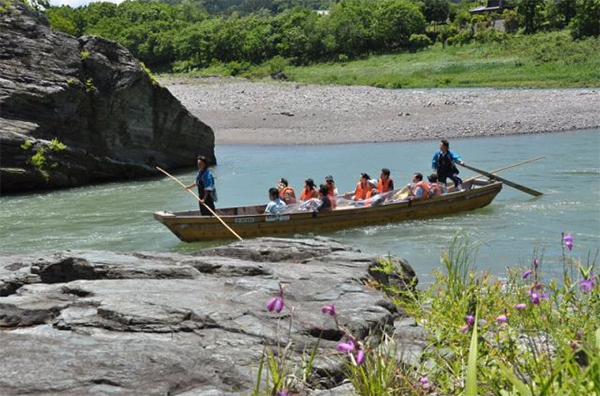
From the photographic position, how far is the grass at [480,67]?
56.2 m

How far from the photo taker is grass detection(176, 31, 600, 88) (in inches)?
2211

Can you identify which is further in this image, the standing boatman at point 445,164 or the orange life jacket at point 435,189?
the standing boatman at point 445,164

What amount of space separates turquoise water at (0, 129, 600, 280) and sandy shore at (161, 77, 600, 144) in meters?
1.72

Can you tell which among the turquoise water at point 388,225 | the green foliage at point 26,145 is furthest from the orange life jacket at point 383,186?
the green foliage at point 26,145

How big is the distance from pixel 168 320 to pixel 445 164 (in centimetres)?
1508

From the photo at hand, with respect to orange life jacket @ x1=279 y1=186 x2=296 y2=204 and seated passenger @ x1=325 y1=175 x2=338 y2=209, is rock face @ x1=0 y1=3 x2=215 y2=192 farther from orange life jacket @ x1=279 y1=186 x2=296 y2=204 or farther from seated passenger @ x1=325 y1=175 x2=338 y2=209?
seated passenger @ x1=325 y1=175 x2=338 y2=209

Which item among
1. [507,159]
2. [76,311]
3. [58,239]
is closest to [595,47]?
[507,159]

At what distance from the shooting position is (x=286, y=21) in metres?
99.1

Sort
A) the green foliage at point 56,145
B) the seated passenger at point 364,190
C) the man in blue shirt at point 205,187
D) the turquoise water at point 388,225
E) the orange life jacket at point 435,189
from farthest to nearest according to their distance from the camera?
the green foliage at point 56,145 < the seated passenger at point 364,190 < the orange life jacket at point 435,189 < the man in blue shirt at point 205,187 < the turquoise water at point 388,225

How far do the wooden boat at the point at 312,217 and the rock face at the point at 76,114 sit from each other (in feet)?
29.8

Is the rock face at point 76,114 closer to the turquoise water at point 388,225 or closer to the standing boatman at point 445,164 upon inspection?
the turquoise water at point 388,225

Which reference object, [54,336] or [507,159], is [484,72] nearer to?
[507,159]

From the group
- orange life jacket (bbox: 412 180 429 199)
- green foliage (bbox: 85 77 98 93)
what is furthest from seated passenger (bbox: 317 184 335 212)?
green foliage (bbox: 85 77 98 93)

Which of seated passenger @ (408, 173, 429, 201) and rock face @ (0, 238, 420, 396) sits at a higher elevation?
rock face @ (0, 238, 420, 396)
